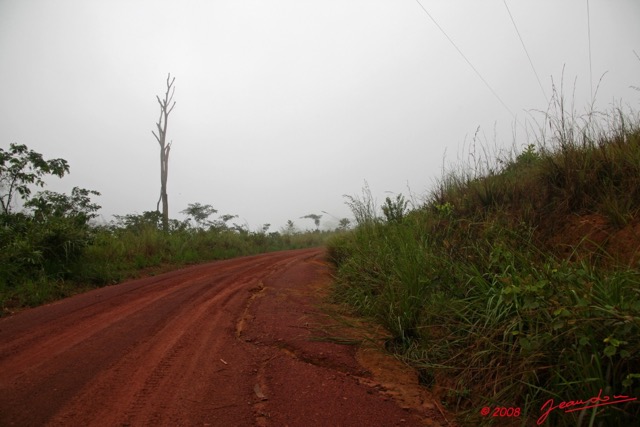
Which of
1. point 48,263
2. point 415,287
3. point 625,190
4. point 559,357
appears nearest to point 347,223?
point 415,287

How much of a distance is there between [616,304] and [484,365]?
725 millimetres

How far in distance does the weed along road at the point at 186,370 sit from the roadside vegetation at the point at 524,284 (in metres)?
0.44

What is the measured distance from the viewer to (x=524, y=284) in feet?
6.33

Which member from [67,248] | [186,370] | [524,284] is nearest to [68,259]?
[67,248]

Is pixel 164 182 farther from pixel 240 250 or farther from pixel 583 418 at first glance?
pixel 583 418

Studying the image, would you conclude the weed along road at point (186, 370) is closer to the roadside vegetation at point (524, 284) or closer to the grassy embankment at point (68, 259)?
the roadside vegetation at point (524, 284)
